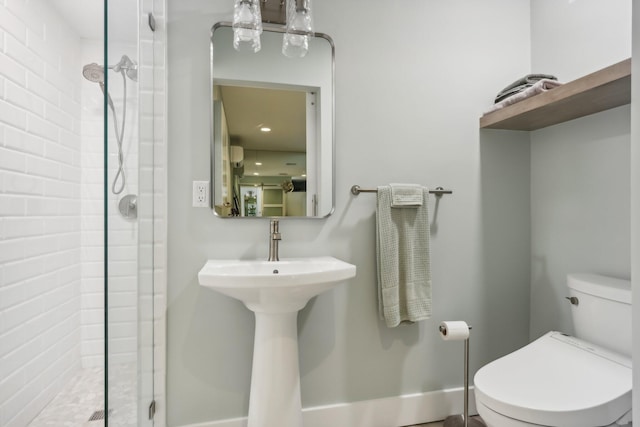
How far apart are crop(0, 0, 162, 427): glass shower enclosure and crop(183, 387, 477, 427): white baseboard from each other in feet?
2.15

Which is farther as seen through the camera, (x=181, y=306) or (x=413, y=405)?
(x=413, y=405)

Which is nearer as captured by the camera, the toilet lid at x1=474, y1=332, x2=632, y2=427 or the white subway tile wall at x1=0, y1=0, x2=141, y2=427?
the toilet lid at x1=474, y1=332, x2=632, y2=427

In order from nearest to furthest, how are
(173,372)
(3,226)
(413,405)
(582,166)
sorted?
(3,226) → (173,372) → (582,166) → (413,405)

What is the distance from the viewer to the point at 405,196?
1686 mm

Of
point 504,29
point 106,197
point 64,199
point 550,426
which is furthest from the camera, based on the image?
point 504,29

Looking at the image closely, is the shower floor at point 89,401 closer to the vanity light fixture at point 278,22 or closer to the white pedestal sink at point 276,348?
the white pedestal sink at point 276,348

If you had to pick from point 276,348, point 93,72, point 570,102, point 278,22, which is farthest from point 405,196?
point 93,72

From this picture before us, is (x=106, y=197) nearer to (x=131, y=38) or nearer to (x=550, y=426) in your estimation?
(x=131, y=38)

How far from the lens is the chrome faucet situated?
1559 mm

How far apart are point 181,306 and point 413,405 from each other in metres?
1.26

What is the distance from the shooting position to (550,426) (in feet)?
3.57

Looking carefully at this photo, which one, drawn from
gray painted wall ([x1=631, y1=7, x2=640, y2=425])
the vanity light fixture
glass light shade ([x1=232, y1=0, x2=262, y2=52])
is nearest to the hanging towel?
the vanity light fixture

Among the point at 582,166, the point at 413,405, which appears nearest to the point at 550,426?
the point at 413,405

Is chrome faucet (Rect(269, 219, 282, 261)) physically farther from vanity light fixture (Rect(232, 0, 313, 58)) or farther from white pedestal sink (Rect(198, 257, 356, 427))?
vanity light fixture (Rect(232, 0, 313, 58))
